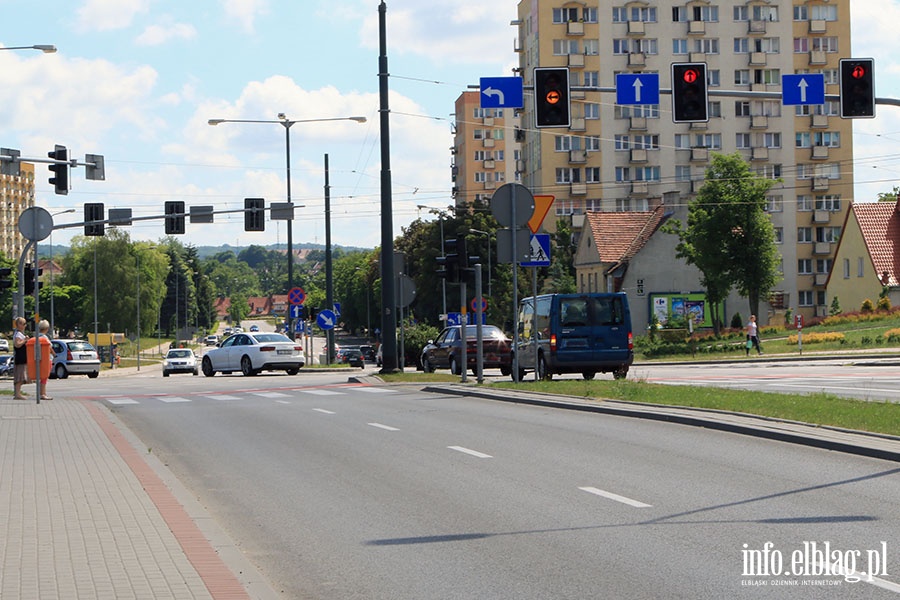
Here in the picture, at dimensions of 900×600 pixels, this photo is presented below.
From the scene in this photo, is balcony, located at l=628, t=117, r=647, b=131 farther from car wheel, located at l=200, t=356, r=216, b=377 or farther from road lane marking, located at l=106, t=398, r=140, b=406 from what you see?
road lane marking, located at l=106, t=398, r=140, b=406

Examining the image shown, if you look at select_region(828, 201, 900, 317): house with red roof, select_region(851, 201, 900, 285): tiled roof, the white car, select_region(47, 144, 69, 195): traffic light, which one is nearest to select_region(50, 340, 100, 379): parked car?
the white car

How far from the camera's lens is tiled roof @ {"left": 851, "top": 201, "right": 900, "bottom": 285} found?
72.0m

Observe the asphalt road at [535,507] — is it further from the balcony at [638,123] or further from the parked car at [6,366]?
the balcony at [638,123]

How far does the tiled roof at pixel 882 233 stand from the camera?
7200 centimetres

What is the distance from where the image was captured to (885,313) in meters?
57.4

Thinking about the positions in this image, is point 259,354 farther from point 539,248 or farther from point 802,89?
point 802,89

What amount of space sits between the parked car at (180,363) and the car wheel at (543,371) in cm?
3028

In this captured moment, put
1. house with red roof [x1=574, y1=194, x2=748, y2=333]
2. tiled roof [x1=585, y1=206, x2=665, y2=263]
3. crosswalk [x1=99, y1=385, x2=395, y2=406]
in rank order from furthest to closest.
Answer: tiled roof [x1=585, y1=206, x2=665, y2=263] < house with red roof [x1=574, y1=194, x2=748, y2=333] < crosswalk [x1=99, y1=385, x2=395, y2=406]

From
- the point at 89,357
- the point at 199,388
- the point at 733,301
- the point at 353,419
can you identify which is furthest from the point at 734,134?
the point at 353,419

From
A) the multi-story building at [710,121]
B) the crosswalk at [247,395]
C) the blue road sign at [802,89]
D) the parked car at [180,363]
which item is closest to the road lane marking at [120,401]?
the crosswalk at [247,395]

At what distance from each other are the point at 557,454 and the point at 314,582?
6.31m

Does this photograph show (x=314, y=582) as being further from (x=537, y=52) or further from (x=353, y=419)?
(x=537, y=52)

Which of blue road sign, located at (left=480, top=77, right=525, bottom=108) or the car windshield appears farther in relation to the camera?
the car windshield

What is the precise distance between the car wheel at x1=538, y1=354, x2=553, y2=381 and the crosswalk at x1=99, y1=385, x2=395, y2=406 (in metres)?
3.72
